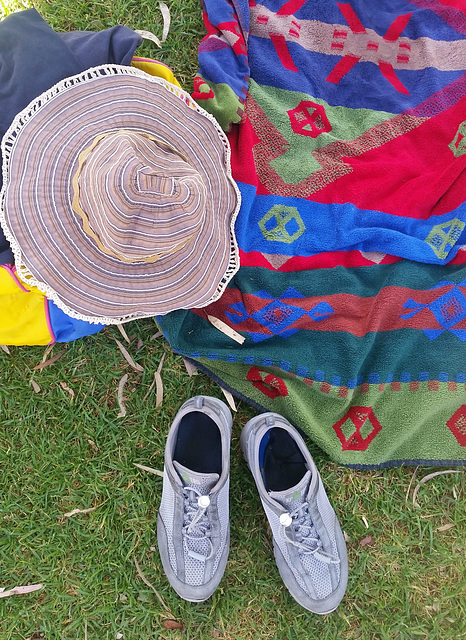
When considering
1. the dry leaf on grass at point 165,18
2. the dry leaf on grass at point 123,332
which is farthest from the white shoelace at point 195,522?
A: the dry leaf on grass at point 165,18

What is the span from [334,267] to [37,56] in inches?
44.6

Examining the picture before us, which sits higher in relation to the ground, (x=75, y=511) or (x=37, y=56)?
(x=37, y=56)

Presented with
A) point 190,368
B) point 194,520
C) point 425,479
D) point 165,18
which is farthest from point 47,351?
point 425,479

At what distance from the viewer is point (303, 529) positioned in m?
1.63

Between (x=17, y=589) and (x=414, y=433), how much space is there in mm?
1511

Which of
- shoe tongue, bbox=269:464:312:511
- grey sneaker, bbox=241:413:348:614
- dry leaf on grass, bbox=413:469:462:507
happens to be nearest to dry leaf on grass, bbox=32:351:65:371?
grey sneaker, bbox=241:413:348:614

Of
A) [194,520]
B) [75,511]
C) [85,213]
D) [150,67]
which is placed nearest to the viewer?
[85,213]

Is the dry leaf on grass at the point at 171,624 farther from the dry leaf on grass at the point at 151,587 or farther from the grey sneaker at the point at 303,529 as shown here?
the grey sneaker at the point at 303,529

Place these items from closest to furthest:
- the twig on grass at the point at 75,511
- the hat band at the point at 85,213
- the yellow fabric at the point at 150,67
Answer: the hat band at the point at 85,213 → the yellow fabric at the point at 150,67 → the twig on grass at the point at 75,511

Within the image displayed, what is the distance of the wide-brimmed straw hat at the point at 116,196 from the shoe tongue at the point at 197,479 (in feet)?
1.89

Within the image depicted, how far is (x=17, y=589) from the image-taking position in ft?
5.37

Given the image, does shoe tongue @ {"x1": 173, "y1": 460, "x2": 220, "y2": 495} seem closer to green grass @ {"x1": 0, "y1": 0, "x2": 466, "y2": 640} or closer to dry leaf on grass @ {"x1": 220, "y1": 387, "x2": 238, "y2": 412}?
green grass @ {"x1": 0, "y1": 0, "x2": 466, "y2": 640}

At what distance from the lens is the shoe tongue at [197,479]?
5.22ft

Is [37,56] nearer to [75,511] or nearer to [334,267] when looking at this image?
[334,267]
